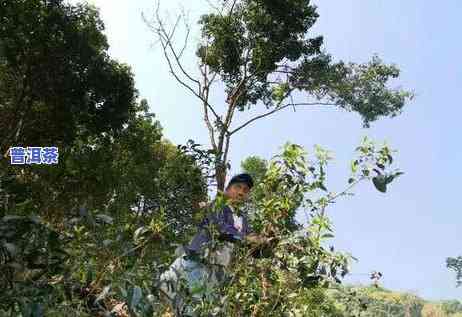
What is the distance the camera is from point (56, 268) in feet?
5.38

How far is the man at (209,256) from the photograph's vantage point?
6.28 ft

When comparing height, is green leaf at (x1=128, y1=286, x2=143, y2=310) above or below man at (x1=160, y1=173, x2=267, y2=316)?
below

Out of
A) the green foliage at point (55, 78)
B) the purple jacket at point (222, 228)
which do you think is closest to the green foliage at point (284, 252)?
the purple jacket at point (222, 228)

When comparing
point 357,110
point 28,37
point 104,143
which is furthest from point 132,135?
point 357,110

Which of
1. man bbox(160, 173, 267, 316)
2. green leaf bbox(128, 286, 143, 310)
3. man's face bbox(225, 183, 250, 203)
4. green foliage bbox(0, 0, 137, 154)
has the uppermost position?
green foliage bbox(0, 0, 137, 154)

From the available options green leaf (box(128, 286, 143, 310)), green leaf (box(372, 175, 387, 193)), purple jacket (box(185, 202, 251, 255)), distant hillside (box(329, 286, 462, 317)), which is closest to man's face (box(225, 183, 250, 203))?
purple jacket (box(185, 202, 251, 255))

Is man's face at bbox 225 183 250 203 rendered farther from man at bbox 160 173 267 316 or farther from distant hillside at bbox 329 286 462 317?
distant hillside at bbox 329 286 462 317

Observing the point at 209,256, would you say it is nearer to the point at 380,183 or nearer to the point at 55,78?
the point at 380,183

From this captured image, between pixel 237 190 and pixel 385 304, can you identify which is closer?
pixel 237 190

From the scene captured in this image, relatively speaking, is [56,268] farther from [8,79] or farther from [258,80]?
[258,80]

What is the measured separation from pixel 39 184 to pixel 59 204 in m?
0.79

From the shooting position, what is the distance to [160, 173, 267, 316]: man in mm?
1913

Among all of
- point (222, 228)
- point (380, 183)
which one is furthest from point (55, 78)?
point (380, 183)

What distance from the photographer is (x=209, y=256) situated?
90.6 inches
